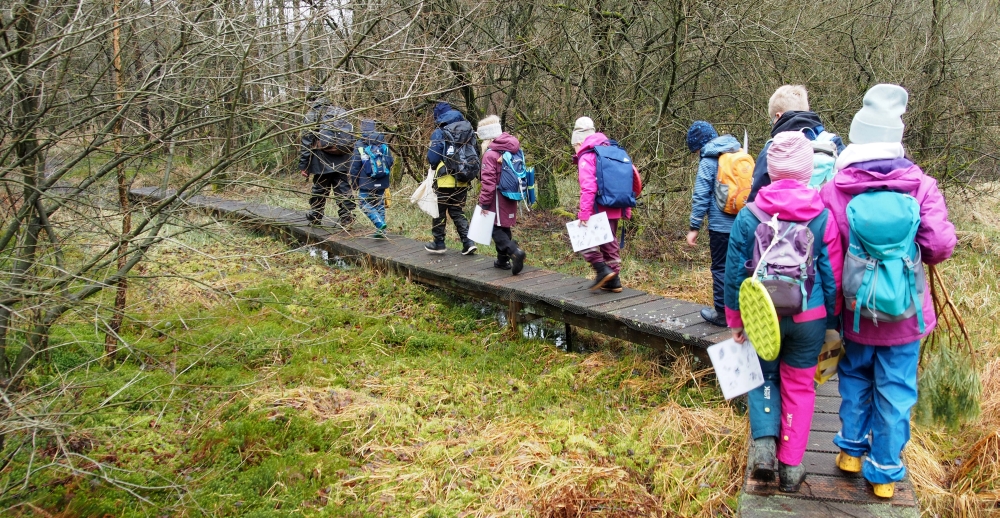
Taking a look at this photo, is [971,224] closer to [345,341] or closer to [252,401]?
[345,341]

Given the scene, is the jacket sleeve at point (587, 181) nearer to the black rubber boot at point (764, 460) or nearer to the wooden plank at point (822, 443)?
the wooden plank at point (822, 443)

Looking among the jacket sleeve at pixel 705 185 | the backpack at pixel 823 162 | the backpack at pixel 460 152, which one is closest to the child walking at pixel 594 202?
the jacket sleeve at pixel 705 185

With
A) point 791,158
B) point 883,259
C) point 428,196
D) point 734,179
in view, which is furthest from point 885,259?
point 428,196

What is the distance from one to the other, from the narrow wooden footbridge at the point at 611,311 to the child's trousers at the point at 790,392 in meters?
0.23

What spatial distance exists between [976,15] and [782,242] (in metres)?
9.36

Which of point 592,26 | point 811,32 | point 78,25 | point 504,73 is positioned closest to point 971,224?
point 811,32

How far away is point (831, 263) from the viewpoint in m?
3.18

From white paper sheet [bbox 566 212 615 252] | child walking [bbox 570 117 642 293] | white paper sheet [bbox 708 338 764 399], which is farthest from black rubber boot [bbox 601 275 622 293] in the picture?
white paper sheet [bbox 708 338 764 399]

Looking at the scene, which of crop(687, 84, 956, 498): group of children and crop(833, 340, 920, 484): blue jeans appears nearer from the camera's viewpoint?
crop(687, 84, 956, 498): group of children

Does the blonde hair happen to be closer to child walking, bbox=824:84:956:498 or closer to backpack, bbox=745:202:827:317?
child walking, bbox=824:84:956:498

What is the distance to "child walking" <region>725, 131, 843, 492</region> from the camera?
3119 mm

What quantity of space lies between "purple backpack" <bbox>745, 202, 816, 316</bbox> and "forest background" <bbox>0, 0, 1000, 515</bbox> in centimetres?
126

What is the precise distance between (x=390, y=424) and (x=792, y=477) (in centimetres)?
268

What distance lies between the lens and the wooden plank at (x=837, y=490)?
3.21 metres
